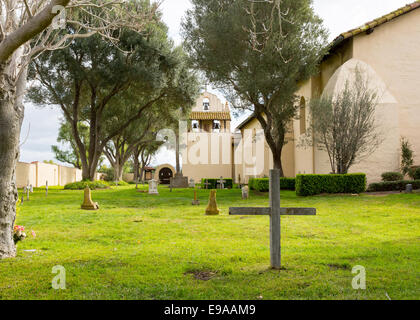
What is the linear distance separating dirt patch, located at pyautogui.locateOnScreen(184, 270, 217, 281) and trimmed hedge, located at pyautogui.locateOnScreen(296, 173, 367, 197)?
39.6 feet

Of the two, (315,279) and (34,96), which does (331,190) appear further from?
(34,96)

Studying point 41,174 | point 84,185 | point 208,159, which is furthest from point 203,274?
point 208,159

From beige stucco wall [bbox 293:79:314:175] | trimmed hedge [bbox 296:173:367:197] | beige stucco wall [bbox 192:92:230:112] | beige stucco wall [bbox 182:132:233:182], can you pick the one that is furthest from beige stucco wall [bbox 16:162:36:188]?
trimmed hedge [bbox 296:173:367:197]

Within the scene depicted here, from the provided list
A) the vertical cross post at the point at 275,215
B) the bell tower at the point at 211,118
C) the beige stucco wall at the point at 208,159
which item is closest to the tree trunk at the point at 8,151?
the vertical cross post at the point at 275,215

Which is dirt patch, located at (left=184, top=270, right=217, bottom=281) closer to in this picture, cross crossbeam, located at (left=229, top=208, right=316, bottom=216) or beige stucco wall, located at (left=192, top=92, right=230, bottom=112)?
cross crossbeam, located at (left=229, top=208, right=316, bottom=216)

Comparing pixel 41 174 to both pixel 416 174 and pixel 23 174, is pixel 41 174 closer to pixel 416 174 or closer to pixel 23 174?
pixel 23 174

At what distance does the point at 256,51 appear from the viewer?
59.8ft

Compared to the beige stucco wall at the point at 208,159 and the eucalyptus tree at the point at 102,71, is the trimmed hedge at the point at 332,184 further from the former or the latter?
the beige stucco wall at the point at 208,159

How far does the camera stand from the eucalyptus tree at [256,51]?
17469 millimetres

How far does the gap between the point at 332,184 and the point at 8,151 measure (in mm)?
13982

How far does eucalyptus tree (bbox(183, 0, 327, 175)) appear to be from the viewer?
1747 centimetres
